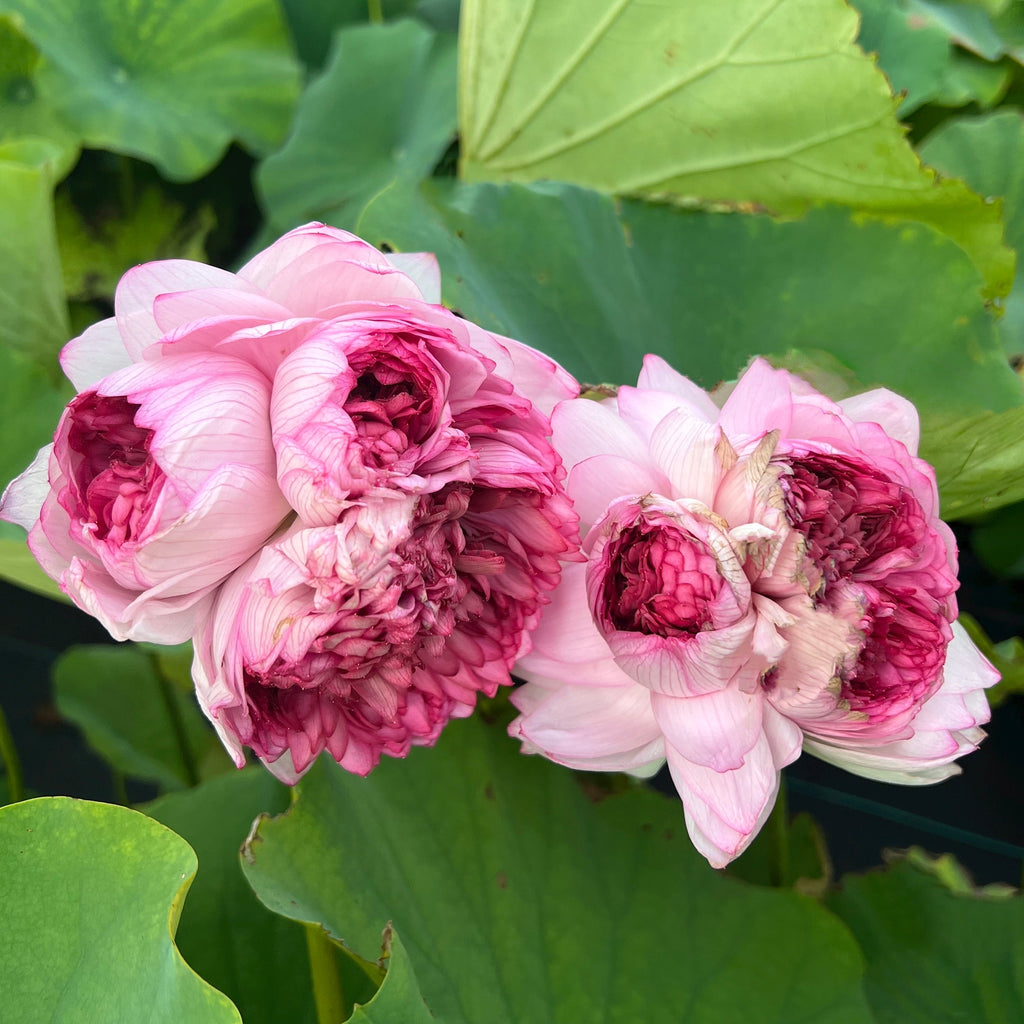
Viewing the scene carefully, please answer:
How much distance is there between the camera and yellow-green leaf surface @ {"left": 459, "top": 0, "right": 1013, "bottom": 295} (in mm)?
562

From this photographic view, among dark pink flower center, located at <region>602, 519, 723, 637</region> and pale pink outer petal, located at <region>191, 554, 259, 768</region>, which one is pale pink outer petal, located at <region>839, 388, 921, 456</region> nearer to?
dark pink flower center, located at <region>602, 519, 723, 637</region>

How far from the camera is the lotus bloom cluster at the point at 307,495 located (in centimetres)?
30

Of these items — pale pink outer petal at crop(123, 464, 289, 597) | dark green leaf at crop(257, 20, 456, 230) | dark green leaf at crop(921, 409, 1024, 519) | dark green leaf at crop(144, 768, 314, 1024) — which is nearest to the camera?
pale pink outer petal at crop(123, 464, 289, 597)

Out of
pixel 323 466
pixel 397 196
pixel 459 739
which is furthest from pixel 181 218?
pixel 323 466

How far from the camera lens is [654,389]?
0.39 meters

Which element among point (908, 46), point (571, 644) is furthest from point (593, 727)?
point (908, 46)

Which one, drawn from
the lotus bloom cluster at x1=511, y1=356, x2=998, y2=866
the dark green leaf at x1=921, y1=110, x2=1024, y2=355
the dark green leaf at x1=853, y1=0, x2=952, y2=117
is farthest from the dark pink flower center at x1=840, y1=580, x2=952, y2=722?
the dark green leaf at x1=853, y1=0, x2=952, y2=117

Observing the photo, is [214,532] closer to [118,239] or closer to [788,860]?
[788,860]

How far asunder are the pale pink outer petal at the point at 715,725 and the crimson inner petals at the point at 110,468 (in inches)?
7.4

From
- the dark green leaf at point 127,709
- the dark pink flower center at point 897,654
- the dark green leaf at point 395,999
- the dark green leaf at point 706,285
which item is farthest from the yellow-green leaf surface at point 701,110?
the dark green leaf at point 127,709

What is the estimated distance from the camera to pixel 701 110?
1.98ft

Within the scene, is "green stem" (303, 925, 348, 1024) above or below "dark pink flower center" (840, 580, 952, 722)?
below

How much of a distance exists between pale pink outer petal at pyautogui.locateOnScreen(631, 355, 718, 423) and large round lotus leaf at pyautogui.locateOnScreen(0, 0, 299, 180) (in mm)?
679

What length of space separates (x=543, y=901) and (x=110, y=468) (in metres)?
0.32
